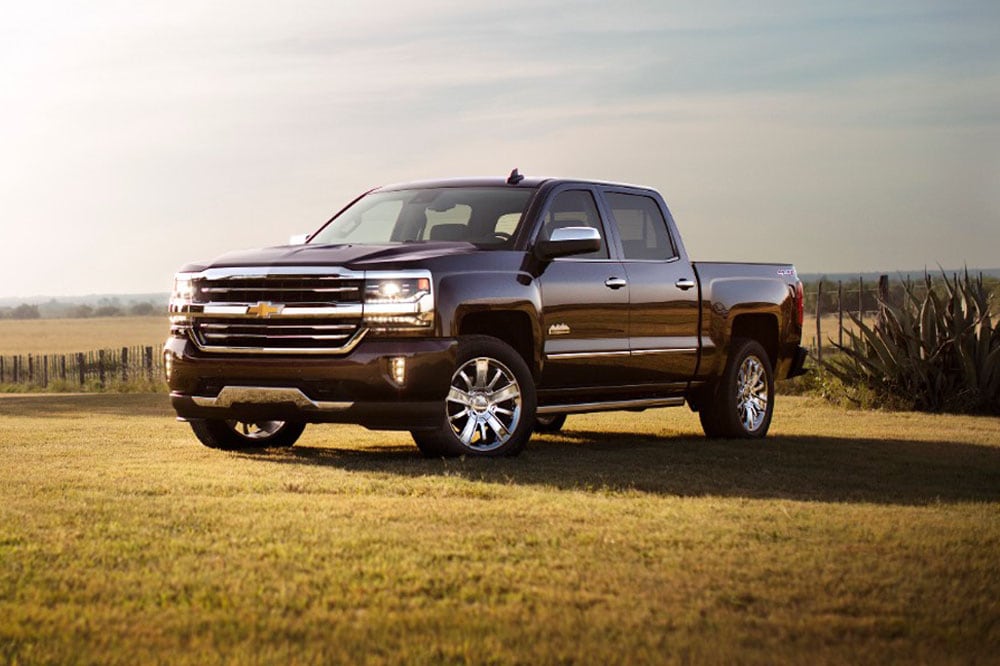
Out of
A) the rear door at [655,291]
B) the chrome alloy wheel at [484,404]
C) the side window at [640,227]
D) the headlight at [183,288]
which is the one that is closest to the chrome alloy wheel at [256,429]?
the headlight at [183,288]

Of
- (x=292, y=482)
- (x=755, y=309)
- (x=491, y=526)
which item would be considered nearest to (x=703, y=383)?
(x=755, y=309)

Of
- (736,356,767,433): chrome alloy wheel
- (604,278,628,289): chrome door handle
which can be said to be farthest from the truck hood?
(736,356,767,433): chrome alloy wheel

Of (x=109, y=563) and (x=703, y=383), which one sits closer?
(x=109, y=563)

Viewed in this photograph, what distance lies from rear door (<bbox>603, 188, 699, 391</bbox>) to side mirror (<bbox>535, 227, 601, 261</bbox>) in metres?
1.09

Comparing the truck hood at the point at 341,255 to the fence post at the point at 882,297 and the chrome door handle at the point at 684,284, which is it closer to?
the chrome door handle at the point at 684,284

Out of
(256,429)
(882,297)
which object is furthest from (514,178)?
(882,297)

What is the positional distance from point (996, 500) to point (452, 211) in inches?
183

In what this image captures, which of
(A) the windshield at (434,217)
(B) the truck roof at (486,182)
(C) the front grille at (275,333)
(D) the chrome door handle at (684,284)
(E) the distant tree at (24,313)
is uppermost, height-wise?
(B) the truck roof at (486,182)

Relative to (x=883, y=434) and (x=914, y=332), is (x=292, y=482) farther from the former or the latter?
(x=914, y=332)

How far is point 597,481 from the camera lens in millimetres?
9734

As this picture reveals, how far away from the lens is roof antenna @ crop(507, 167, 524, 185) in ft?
38.7

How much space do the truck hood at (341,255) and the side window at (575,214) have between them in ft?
2.87

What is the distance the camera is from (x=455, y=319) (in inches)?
410

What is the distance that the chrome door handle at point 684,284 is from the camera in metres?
12.6
